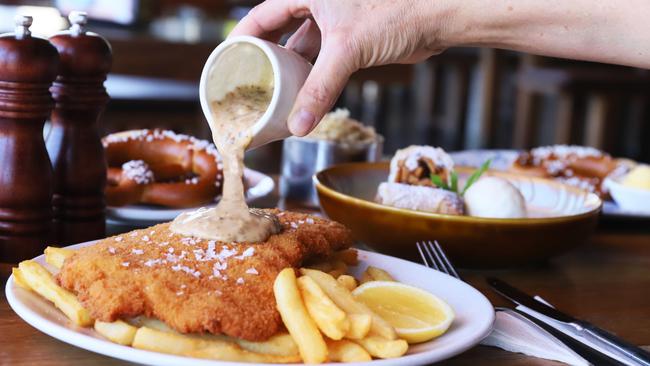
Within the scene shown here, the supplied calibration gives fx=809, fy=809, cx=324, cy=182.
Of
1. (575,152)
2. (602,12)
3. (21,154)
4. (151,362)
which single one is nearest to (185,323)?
(151,362)

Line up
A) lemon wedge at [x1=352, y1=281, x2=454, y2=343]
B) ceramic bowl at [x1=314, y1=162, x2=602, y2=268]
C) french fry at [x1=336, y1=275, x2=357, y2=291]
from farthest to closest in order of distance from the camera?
ceramic bowl at [x1=314, y1=162, x2=602, y2=268] → french fry at [x1=336, y1=275, x2=357, y2=291] → lemon wedge at [x1=352, y1=281, x2=454, y2=343]

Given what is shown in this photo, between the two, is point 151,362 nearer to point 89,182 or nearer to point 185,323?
point 185,323

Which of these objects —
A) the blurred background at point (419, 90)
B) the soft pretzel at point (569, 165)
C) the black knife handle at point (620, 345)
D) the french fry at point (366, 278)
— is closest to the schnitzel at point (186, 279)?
Answer: the french fry at point (366, 278)

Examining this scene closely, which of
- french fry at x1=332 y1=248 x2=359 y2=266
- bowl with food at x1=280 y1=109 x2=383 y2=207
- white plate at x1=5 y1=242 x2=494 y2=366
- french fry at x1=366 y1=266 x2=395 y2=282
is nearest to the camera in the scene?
white plate at x1=5 y1=242 x2=494 y2=366

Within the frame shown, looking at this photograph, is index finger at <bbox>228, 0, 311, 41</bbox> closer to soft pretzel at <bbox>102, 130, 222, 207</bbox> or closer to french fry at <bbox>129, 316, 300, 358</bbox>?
soft pretzel at <bbox>102, 130, 222, 207</bbox>

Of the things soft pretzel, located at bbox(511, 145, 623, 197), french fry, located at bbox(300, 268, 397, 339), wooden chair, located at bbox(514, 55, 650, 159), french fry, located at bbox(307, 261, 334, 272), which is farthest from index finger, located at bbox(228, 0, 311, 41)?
wooden chair, located at bbox(514, 55, 650, 159)

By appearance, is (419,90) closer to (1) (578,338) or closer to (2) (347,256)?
(2) (347,256)

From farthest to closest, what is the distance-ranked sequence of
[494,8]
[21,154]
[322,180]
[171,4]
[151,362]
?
[171,4] < [322,180] < [494,8] < [21,154] < [151,362]

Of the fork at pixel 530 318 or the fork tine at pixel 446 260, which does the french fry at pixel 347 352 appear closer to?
the fork at pixel 530 318

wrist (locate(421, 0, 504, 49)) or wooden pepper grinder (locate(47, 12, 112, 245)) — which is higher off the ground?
wrist (locate(421, 0, 504, 49))
